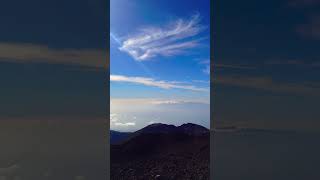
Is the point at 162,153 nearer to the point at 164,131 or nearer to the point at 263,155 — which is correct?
the point at 164,131

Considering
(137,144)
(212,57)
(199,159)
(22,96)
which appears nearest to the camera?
(22,96)

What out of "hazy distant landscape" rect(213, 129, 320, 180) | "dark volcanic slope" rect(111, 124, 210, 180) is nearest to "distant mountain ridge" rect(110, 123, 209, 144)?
"dark volcanic slope" rect(111, 124, 210, 180)

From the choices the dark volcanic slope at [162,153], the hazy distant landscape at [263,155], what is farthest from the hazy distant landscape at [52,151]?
the hazy distant landscape at [263,155]

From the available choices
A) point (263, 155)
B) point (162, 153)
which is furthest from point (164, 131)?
point (263, 155)

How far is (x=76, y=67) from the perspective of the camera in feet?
11.3

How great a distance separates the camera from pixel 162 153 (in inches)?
180

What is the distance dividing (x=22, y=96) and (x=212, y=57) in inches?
68.0

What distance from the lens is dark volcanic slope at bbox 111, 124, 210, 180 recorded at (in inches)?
171

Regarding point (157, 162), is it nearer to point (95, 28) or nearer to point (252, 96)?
point (252, 96)

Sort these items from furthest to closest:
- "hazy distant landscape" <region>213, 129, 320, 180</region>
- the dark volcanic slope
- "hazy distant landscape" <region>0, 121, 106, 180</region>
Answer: the dark volcanic slope < "hazy distant landscape" <region>213, 129, 320, 180</region> < "hazy distant landscape" <region>0, 121, 106, 180</region>

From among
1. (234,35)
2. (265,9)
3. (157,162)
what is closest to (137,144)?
(157,162)

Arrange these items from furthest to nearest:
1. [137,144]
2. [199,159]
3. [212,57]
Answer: [137,144], [199,159], [212,57]

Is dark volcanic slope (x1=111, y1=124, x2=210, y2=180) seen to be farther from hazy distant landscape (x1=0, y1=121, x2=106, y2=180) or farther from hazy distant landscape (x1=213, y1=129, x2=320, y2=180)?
hazy distant landscape (x1=0, y1=121, x2=106, y2=180)

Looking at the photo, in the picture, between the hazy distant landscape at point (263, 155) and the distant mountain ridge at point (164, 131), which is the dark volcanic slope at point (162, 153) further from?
the hazy distant landscape at point (263, 155)
